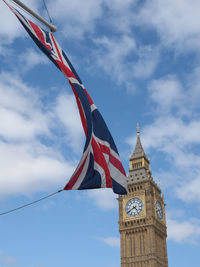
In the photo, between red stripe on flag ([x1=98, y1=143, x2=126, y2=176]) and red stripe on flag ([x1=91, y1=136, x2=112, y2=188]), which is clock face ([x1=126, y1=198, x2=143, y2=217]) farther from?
red stripe on flag ([x1=91, y1=136, x2=112, y2=188])

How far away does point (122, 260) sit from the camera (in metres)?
89.8

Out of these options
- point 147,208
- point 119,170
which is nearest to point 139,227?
point 147,208

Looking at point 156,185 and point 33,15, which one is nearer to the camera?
point 33,15

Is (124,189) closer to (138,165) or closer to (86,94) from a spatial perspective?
(86,94)

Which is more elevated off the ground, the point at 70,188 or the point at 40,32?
the point at 40,32

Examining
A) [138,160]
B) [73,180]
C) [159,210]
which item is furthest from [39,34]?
[138,160]

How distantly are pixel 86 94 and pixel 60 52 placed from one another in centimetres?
285

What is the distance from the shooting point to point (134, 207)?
94.3 metres

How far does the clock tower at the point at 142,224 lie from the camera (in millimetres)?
88750

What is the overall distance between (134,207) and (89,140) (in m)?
77.4

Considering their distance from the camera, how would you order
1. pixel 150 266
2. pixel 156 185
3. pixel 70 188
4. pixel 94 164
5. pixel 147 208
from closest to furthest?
pixel 70 188 → pixel 94 164 → pixel 150 266 → pixel 147 208 → pixel 156 185

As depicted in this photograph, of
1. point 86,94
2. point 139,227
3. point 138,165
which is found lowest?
point 86,94

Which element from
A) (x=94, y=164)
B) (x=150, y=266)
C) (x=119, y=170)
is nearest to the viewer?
(x=94, y=164)

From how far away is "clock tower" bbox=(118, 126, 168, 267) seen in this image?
8875 cm
